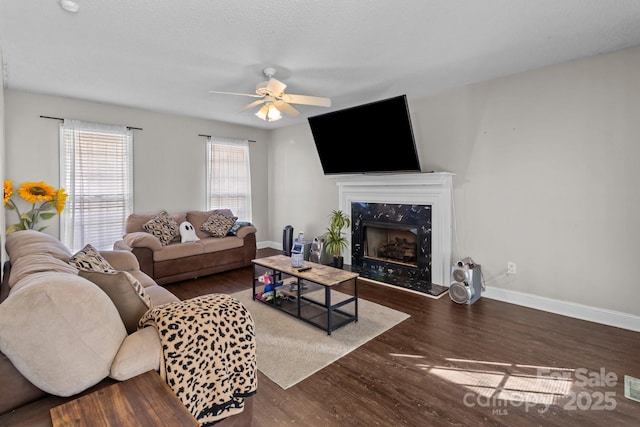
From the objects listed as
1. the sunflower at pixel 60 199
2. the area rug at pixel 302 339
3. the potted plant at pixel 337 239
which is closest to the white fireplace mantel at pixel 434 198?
the potted plant at pixel 337 239

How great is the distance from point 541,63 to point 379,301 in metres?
2.97

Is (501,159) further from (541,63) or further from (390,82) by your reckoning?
(390,82)

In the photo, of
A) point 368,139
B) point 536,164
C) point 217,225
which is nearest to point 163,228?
point 217,225

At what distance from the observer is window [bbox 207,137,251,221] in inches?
221

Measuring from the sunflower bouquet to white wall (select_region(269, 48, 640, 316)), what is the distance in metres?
4.74

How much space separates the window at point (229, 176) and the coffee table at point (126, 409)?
15.4 ft

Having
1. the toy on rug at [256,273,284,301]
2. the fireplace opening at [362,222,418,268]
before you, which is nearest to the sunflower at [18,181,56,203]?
the toy on rug at [256,273,284,301]

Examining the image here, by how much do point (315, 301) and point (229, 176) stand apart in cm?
349

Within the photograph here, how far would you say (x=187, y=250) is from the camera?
14.1 ft

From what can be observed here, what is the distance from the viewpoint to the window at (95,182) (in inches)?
165

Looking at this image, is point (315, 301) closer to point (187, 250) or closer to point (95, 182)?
point (187, 250)

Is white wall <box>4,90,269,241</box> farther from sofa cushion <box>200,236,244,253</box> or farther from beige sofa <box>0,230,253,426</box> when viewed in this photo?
beige sofa <box>0,230,253,426</box>

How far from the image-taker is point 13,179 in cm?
388

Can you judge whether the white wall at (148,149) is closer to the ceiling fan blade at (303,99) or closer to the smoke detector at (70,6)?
the smoke detector at (70,6)
